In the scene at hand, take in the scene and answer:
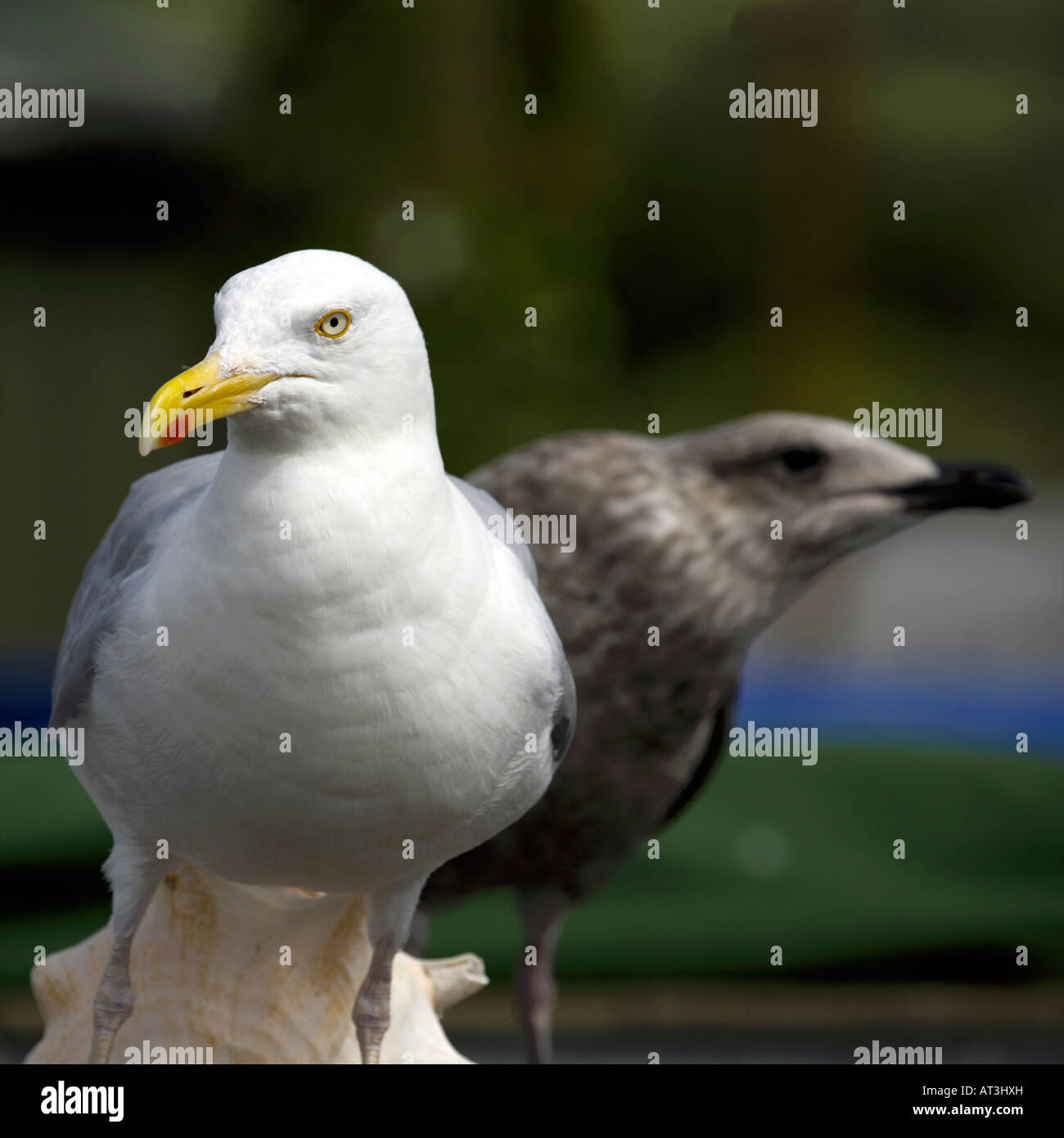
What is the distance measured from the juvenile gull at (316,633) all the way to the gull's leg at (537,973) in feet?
2.20

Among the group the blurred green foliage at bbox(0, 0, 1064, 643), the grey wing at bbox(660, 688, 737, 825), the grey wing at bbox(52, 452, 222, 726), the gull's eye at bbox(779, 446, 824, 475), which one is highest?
the blurred green foliage at bbox(0, 0, 1064, 643)

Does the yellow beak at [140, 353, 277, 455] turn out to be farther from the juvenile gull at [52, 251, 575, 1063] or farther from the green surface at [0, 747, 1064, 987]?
the green surface at [0, 747, 1064, 987]

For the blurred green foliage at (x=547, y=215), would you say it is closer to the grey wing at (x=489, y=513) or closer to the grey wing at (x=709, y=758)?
the grey wing at (x=709, y=758)

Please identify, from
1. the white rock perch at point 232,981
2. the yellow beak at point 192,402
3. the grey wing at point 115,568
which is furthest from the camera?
the white rock perch at point 232,981

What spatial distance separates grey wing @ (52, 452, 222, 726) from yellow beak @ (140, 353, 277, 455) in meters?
0.20

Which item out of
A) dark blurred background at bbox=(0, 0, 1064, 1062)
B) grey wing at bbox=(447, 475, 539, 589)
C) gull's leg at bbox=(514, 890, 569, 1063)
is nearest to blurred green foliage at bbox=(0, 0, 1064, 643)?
dark blurred background at bbox=(0, 0, 1064, 1062)

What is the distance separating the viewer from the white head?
81 centimetres

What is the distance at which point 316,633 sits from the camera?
853mm

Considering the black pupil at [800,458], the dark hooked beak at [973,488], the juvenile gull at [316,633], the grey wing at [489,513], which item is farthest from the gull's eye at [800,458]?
the juvenile gull at [316,633]

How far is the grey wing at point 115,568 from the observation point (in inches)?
38.6

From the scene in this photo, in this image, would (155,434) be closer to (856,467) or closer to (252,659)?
(252,659)

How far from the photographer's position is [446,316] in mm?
2330

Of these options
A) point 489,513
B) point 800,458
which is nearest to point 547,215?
point 800,458

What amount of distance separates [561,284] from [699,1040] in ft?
4.01
